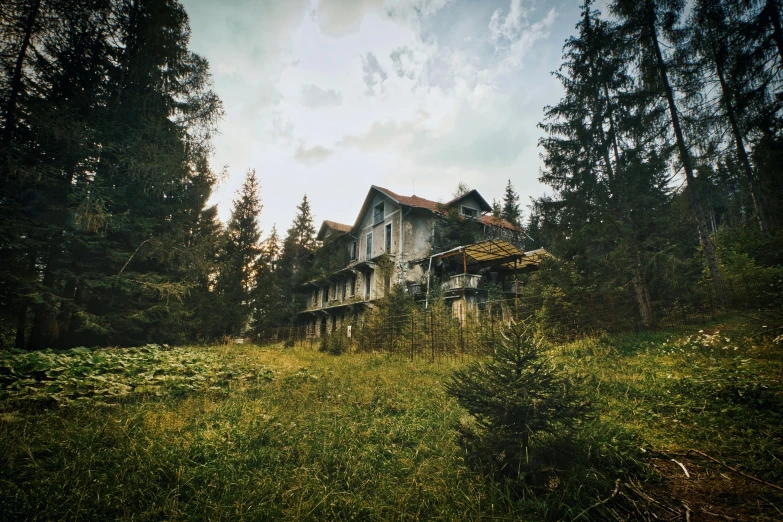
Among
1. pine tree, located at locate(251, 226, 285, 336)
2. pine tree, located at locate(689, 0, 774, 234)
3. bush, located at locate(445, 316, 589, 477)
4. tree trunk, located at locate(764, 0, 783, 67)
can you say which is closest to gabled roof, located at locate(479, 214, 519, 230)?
pine tree, located at locate(689, 0, 774, 234)

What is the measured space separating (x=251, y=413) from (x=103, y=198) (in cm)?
1136

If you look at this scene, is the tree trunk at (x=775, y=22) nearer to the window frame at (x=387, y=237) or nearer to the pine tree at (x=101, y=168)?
the window frame at (x=387, y=237)

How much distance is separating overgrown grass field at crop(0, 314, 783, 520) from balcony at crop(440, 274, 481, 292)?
11.3 metres

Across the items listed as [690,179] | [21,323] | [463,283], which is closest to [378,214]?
[463,283]

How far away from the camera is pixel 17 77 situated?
9656 millimetres

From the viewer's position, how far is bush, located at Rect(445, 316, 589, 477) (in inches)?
105

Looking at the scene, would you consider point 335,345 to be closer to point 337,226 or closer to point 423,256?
point 423,256

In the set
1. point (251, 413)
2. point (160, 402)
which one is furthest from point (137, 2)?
point (251, 413)

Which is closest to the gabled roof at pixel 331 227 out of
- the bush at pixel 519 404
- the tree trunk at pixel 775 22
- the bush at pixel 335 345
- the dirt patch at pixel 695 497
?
the bush at pixel 335 345

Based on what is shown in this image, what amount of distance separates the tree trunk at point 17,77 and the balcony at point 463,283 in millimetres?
17787

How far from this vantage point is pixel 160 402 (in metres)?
5.03

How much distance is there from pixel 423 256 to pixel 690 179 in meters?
13.6

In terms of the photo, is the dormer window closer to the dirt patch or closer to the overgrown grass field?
the overgrown grass field

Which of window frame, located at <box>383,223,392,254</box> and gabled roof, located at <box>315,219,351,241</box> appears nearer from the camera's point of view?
window frame, located at <box>383,223,392,254</box>
